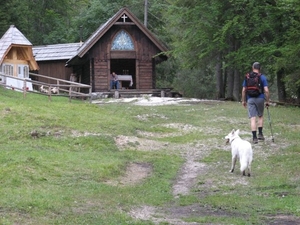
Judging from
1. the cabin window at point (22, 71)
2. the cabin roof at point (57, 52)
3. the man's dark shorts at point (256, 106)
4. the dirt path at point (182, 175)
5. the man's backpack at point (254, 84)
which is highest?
the cabin roof at point (57, 52)

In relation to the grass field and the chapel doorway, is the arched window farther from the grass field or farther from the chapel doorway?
the grass field

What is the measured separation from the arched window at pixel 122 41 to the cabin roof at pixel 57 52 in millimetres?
6542

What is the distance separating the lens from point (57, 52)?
49406mm

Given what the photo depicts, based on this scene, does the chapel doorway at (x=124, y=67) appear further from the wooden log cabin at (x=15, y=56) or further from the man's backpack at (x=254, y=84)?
the man's backpack at (x=254, y=84)

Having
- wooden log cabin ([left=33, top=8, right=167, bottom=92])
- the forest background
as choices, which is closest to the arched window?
wooden log cabin ([left=33, top=8, right=167, bottom=92])

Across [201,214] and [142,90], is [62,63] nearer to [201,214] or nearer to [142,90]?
[142,90]

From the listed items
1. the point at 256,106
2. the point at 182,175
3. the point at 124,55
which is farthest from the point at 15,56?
the point at 182,175

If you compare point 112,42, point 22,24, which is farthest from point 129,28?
point 22,24

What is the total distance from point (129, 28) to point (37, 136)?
2660 centimetres

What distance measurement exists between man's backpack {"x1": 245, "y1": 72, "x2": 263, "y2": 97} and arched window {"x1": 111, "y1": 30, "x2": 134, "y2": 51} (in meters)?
26.7

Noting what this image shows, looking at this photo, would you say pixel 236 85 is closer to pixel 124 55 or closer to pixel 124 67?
pixel 124 55

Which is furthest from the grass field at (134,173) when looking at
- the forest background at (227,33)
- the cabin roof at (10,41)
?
the cabin roof at (10,41)

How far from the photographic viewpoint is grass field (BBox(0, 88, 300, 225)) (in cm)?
881

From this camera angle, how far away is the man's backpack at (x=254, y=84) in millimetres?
15844
